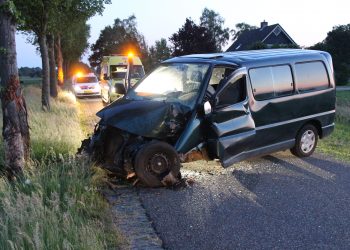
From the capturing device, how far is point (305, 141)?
8508 millimetres

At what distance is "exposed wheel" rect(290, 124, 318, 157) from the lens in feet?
27.5

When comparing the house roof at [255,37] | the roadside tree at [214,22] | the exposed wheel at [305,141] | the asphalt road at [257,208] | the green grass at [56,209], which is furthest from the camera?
the roadside tree at [214,22]

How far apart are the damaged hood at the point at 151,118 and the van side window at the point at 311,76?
8.41 ft

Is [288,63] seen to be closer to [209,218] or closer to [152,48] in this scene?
[209,218]

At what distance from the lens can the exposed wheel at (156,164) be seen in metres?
6.32

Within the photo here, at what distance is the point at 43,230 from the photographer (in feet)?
13.5

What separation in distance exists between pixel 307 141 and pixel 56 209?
545 centimetres

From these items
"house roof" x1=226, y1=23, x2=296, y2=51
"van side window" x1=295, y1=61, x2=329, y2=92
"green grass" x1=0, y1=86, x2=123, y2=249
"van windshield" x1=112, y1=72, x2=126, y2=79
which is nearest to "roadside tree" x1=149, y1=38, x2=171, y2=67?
"house roof" x1=226, y1=23, x2=296, y2=51

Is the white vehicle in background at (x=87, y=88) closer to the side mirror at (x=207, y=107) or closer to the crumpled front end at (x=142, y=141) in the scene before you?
the crumpled front end at (x=142, y=141)

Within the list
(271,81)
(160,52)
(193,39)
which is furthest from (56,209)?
(160,52)

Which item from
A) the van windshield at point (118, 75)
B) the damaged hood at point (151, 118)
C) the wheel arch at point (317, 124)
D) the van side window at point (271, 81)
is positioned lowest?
the wheel arch at point (317, 124)

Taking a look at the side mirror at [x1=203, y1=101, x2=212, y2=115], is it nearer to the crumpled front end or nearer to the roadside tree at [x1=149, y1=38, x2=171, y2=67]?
the crumpled front end

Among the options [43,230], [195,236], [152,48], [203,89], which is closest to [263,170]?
[203,89]

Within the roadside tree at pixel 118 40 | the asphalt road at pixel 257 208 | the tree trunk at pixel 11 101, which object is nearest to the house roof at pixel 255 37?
the roadside tree at pixel 118 40
